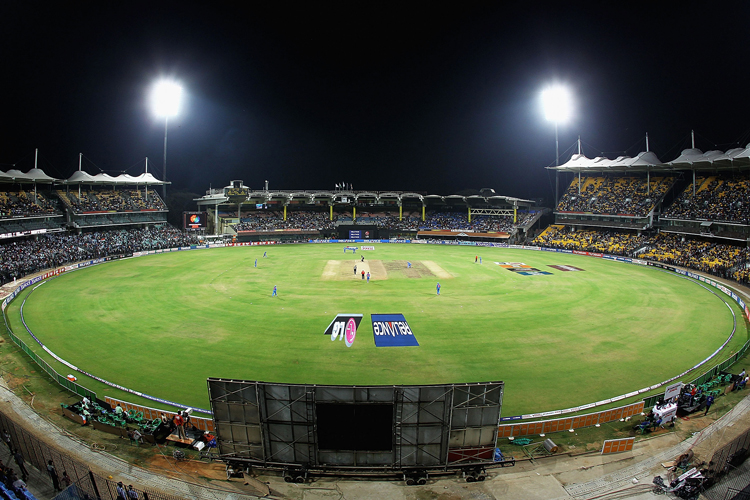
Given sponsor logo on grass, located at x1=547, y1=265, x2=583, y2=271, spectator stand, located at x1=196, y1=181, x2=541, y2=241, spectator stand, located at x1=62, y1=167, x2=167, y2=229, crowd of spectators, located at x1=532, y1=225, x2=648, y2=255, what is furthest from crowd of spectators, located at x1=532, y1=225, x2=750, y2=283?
spectator stand, located at x1=62, y1=167, x2=167, y2=229

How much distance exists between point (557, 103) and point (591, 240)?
77.4 ft

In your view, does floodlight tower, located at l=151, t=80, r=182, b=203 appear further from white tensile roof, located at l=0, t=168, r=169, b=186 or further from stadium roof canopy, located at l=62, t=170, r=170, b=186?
white tensile roof, located at l=0, t=168, r=169, b=186

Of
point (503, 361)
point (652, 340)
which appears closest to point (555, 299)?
point (652, 340)

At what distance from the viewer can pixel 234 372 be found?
19.2 m

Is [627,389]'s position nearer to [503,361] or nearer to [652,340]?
[503,361]

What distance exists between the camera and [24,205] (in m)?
55.8

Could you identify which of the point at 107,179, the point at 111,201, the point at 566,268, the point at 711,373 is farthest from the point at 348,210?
the point at 711,373

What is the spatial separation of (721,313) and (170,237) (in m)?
74.6

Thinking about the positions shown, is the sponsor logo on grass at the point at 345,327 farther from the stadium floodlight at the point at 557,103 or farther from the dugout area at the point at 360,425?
the stadium floodlight at the point at 557,103

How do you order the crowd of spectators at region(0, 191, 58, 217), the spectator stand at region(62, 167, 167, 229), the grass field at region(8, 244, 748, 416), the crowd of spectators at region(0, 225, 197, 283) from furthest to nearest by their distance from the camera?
1. the spectator stand at region(62, 167, 167, 229)
2. the crowd of spectators at region(0, 191, 58, 217)
3. the crowd of spectators at region(0, 225, 197, 283)
4. the grass field at region(8, 244, 748, 416)

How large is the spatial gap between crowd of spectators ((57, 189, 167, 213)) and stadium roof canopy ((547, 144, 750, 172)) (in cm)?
7667

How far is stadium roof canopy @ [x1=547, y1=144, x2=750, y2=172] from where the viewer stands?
49.0 m

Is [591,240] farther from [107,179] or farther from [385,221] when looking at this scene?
[107,179]

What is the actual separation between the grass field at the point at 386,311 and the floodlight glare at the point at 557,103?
33.5 meters
